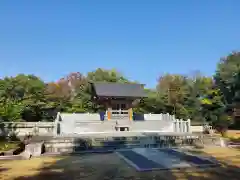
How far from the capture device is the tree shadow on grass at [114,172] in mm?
8969

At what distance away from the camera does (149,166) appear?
34.6ft

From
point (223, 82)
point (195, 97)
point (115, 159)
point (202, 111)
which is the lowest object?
point (115, 159)

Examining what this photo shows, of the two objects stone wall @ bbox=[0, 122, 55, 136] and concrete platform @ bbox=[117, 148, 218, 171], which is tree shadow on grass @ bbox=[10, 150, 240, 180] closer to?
concrete platform @ bbox=[117, 148, 218, 171]

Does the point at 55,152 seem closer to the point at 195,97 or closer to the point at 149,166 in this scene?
the point at 149,166

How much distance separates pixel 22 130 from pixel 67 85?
31643 mm

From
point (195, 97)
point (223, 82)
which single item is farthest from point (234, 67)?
point (195, 97)

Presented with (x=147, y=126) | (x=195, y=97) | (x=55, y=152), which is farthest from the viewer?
(x=195, y=97)

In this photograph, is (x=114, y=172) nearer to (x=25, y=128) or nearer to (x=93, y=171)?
(x=93, y=171)

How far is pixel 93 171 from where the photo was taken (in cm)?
1009

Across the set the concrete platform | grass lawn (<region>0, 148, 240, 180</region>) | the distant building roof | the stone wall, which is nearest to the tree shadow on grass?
grass lawn (<region>0, 148, 240, 180</region>)

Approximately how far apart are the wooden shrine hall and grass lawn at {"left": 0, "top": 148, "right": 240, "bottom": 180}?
Answer: 1449cm

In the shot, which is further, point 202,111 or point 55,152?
point 202,111

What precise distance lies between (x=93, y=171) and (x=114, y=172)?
0.93m

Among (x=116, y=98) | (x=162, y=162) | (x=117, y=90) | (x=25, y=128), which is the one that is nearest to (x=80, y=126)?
(x=25, y=128)
